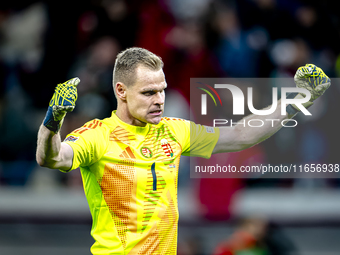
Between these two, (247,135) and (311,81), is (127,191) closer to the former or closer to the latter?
(247,135)

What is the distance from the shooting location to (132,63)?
4.30 meters

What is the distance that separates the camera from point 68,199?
866cm

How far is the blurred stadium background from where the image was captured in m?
8.27

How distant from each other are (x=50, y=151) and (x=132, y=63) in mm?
1060

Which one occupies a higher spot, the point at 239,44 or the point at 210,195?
the point at 239,44

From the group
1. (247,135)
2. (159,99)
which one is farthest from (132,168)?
(247,135)

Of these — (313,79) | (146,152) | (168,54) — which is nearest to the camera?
(146,152)

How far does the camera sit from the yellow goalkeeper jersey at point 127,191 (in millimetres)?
4184

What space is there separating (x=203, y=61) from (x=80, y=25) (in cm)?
254

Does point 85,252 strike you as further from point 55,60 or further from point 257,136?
point 257,136

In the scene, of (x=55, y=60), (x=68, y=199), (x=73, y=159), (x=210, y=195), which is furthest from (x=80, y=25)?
(x=73, y=159)

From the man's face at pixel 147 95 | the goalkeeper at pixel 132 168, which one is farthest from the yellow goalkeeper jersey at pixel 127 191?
the man's face at pixel 147 95

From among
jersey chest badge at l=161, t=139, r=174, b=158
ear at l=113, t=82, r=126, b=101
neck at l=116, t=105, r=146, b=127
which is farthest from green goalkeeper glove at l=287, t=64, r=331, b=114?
ear at l=113, t=82, r=126, b=101

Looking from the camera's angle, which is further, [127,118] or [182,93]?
[182,93]
